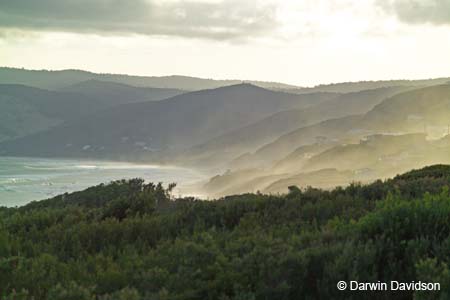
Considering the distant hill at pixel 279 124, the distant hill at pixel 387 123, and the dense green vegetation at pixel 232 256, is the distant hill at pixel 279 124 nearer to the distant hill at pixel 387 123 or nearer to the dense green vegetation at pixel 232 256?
the distant hill at pixel 387 123

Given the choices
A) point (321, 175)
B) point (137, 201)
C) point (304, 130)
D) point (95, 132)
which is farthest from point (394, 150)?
point (95, 132)

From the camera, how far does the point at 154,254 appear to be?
221 inches

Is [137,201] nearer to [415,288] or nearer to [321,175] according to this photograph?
[415,288]

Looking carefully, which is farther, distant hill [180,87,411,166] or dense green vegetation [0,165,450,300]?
Answer: distant hill [180,87,411,166]

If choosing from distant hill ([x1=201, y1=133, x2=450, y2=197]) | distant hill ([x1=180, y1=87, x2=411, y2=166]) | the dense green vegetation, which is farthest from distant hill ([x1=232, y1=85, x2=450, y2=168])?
the dense green vegetation

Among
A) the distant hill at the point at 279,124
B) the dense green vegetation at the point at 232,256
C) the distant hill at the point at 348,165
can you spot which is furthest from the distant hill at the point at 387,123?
the dense green vegetation at the point at 232,256

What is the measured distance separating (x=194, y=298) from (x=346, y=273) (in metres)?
1.29

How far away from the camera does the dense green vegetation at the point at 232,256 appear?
452cm

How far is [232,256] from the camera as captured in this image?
520 centimetres

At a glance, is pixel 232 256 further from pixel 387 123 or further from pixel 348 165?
pixel 387 123

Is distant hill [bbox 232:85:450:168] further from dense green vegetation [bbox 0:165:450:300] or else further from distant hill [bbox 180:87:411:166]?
dense green vegetation [bbox 0:165:450:300]

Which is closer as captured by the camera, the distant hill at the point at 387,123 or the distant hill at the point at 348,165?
the distant hill at the point at 348,165

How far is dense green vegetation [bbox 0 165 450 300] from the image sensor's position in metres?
4.52

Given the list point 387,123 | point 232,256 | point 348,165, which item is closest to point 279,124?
point 387,123
